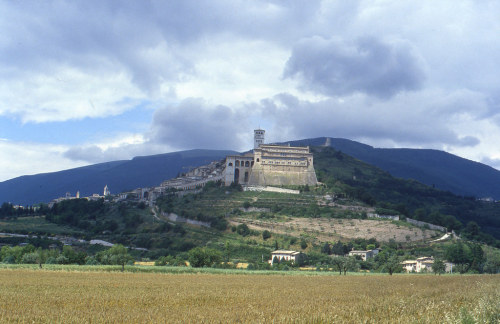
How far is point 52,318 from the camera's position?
15.0m

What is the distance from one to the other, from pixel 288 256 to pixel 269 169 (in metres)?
56.3

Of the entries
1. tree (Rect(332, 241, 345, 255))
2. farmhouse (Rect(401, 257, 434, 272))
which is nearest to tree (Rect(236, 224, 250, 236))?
tree (Rect(332, 241, 345, 255))

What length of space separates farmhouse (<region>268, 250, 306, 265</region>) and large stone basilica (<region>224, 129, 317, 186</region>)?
1937 inches

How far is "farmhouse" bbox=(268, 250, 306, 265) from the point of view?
2968 inches

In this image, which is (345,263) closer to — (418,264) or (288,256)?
(288,256)

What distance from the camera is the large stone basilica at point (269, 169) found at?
5118 inches

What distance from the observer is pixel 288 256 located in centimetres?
7688

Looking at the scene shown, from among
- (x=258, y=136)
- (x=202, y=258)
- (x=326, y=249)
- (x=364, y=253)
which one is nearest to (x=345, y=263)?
(x=202, y=258)

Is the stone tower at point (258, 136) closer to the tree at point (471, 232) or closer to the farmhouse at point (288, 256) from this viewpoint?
the tree at point (471, 232)

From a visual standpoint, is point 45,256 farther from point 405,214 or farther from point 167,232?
point 405,214

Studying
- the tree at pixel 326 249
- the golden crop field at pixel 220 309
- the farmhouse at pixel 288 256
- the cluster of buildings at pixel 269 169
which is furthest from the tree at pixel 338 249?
the golden crop field at pixel 220 309

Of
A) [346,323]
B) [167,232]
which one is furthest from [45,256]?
[346,323]

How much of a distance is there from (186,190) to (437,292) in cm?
11988

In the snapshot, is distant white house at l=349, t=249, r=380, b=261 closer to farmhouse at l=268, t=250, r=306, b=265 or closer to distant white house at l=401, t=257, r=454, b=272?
distant white house at l=401, t=257, r=454, b=272
